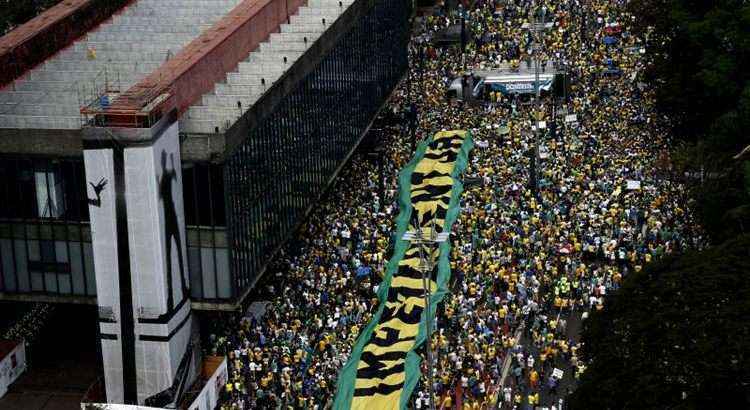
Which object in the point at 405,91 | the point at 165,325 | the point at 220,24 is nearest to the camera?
the point at 165,325

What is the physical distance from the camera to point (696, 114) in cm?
9656

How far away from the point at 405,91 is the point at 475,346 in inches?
1988

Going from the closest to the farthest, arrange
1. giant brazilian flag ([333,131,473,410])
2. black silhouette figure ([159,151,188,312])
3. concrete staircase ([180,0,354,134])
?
giant brazilian flag ([333,131,473,410]) < black silhouette figure ([159,151,188,312]) < concrete staircase ([180,0,354,134])

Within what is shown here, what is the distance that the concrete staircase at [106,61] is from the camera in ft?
254

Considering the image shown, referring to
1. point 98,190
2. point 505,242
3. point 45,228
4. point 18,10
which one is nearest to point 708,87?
point 505,242

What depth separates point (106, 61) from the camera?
85.8 metres

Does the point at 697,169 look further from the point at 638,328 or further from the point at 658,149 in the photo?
the point at 638,328

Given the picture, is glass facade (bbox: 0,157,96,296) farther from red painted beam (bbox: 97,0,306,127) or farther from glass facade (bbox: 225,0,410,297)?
glass facade (bbox: 225,0,410,297)

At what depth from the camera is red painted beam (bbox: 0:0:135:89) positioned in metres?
82.3

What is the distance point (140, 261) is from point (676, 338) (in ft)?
89.3

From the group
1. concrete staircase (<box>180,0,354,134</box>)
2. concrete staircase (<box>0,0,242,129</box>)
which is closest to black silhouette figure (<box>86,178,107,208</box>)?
concrete staircase (<box>180,0,354,134</box>)

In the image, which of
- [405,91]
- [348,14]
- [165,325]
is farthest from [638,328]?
[405,91]

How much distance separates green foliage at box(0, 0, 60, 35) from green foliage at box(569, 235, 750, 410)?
225ft

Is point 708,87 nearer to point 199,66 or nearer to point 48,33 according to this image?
point 199,66
